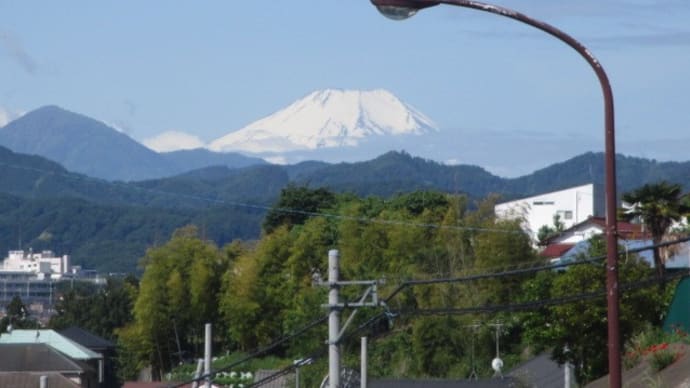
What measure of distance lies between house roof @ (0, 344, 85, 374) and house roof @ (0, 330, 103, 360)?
5683 mm

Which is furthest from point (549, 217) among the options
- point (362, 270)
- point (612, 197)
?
point (612, 197)

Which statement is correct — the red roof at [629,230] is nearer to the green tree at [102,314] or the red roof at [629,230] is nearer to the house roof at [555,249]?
the house roof at [555,249]

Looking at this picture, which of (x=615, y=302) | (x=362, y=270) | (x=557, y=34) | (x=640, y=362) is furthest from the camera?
(x=362, y=270)

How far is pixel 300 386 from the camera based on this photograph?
185 ft

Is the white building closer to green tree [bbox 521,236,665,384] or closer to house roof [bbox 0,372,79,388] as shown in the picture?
house roof [bbox 0,372,79,388]

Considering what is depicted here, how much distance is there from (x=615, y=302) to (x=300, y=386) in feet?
142

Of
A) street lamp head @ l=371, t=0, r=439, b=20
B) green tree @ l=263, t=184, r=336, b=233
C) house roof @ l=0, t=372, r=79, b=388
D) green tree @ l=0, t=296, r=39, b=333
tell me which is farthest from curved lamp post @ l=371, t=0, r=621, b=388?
green tree @ l=263, t=184, r=336, b=233

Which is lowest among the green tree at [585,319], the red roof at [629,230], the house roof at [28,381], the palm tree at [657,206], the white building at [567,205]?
the house roof at [28,381]

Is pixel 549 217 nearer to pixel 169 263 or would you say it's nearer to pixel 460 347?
pixel 169 263

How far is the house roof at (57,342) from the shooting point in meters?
79.3

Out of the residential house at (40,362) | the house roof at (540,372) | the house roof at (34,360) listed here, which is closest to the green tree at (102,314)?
the residential house at (40,362)

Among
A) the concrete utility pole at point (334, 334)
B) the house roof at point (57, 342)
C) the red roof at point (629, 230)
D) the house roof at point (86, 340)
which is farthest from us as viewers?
the house roof at point (86, 340)

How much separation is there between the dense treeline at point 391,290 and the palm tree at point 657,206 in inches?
111

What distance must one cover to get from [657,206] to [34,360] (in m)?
31.3
